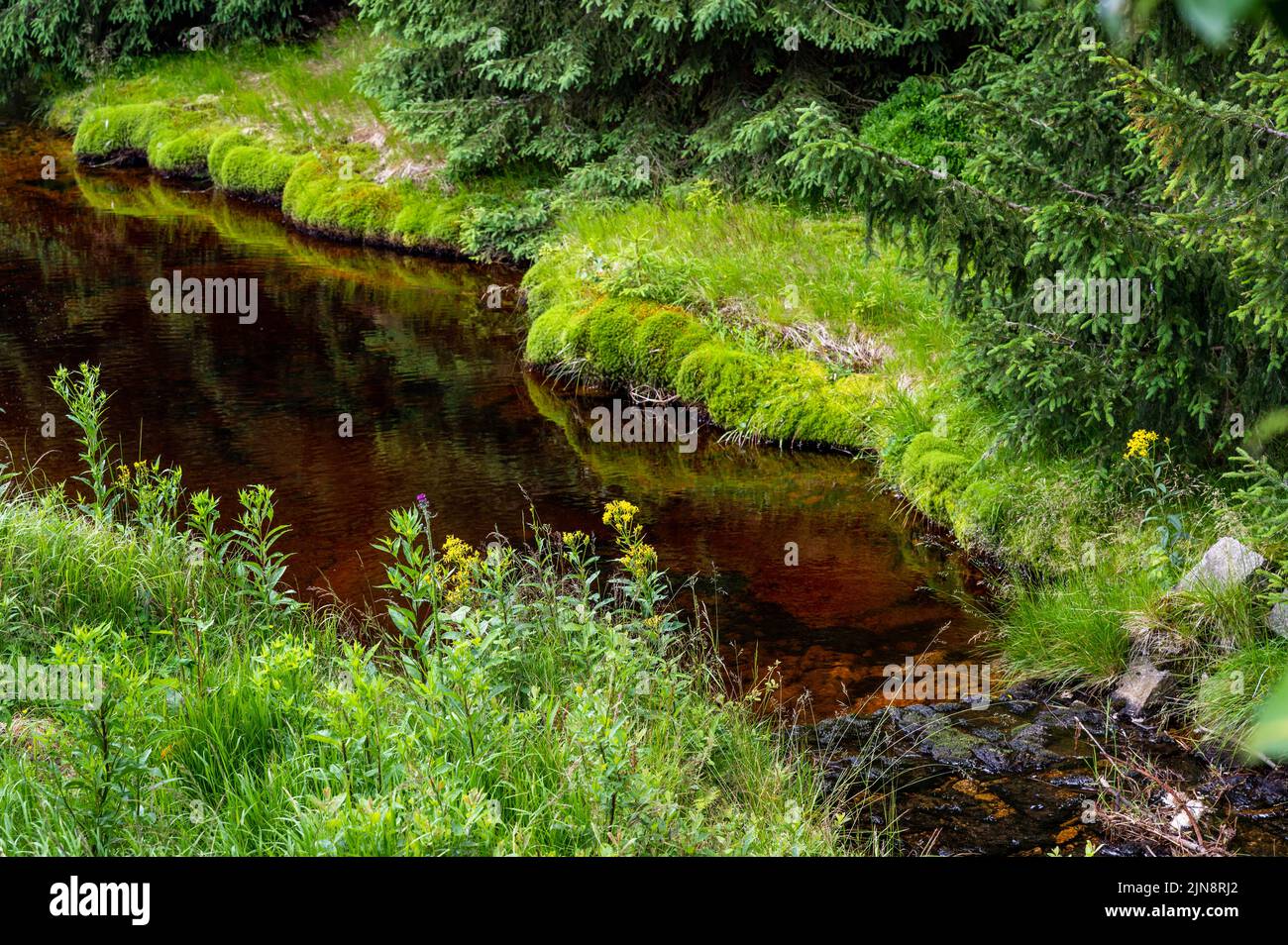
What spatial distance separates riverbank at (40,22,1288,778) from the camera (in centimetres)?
660

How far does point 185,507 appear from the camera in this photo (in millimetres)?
8625

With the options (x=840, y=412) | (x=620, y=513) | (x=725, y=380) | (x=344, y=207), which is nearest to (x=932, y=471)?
(x=840, y=412)

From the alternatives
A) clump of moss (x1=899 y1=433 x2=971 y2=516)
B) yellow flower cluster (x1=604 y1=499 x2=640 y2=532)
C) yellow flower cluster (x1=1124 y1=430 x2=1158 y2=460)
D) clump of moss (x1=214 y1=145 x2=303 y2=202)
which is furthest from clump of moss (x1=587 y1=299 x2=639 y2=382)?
clump of moss (x1=214 y1=145 x2=303 y2=202)

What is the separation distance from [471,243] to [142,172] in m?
8.93

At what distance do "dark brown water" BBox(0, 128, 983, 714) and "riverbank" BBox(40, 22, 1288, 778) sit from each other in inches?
17.6

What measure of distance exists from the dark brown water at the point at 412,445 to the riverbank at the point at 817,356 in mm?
448

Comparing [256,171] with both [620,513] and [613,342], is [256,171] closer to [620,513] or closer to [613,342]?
[613,342]

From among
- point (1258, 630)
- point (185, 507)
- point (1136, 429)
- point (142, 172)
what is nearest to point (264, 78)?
point (142, 172)

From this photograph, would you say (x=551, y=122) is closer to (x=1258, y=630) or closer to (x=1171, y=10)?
(x=1171, y=10)

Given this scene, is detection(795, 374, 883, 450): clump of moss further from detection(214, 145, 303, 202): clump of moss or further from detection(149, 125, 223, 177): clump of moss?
detection(149, 125, 223, 177): clump of moss

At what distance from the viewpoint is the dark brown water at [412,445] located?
769 centimetres

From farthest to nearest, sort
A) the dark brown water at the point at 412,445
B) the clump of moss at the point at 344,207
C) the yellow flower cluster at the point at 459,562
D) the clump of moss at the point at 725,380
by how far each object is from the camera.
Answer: the clump of moss at the point at 344,207
the clump of moss at the point at 725,380
the dark brown water at the point at 412,445
the yellow flower cluster at the point at 459,562

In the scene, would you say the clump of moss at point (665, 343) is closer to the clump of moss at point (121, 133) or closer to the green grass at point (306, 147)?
the green grass at point (306, 147)

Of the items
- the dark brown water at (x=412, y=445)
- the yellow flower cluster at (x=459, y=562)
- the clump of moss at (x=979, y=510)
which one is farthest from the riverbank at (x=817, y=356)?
the yellow flower cluster at (x=459, y=562)
